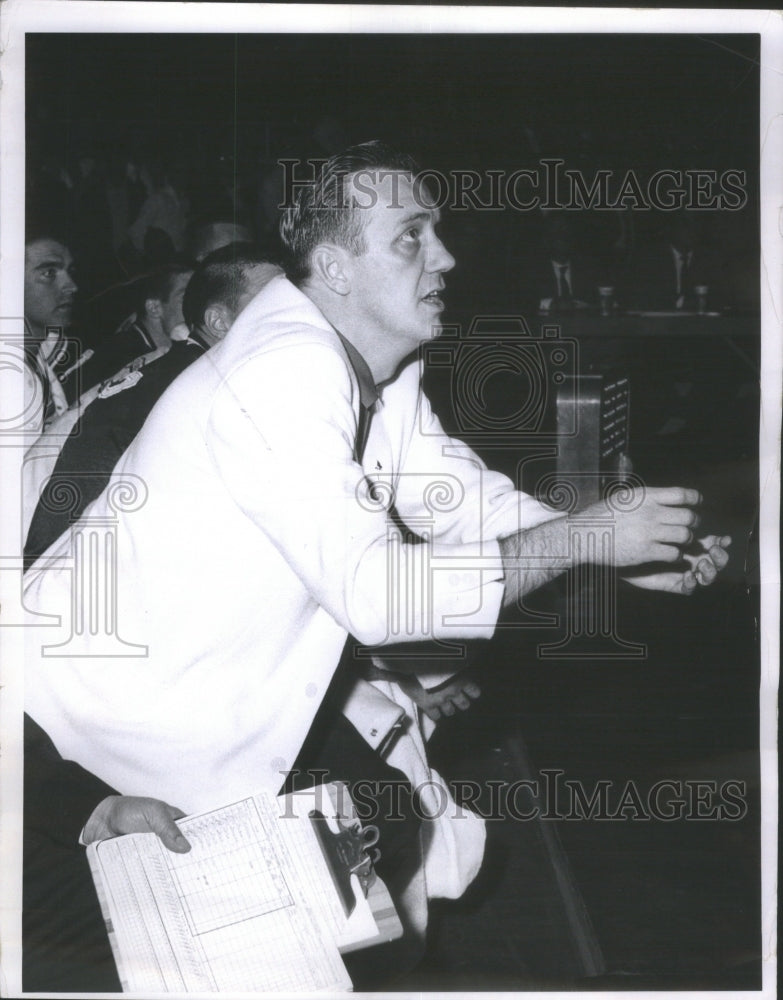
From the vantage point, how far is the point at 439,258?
1.56m

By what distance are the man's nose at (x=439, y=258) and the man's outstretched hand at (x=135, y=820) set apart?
102 centimetres

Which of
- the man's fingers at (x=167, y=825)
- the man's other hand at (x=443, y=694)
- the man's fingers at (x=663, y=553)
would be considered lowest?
the man's fingers at (x=167, y=825)

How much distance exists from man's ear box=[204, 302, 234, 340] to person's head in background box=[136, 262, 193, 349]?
0.04 m

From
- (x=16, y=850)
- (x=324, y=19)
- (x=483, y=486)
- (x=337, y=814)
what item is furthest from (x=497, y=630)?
(x=324, y=19)

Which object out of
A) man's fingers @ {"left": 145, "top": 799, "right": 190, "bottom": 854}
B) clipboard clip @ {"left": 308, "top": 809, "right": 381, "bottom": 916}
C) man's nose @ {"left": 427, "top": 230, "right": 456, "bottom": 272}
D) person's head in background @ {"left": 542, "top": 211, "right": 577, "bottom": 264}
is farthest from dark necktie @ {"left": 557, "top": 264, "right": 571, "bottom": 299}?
man's fingers @ {"left": 145, "top": 799, "right": 190, "bottom": 854}

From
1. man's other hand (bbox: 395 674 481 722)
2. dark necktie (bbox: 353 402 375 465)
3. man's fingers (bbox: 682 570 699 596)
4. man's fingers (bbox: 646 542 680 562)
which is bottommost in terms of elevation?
man's other hand (bbox: 395 674 481 722)

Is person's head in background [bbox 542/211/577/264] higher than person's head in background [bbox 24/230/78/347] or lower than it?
higher

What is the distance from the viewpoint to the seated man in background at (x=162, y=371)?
1541 mm

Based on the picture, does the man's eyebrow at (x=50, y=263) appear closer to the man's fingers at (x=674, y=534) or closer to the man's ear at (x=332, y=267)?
the man's ear at (x=332, y=267)

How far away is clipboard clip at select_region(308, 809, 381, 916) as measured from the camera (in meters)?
1.54

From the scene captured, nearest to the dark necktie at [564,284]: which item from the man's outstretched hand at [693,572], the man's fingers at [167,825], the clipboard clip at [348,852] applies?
the man's outstretched hand at [693,572]

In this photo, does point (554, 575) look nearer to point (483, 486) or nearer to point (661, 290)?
point (483, 486)

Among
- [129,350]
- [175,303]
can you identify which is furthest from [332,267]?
[129,350]

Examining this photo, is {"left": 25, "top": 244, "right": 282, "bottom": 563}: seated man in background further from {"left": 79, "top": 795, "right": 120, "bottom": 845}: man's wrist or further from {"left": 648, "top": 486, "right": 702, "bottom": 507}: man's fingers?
{"left": 648, "top": 486, "right": 702, "bottom": 507}: man's fingers
